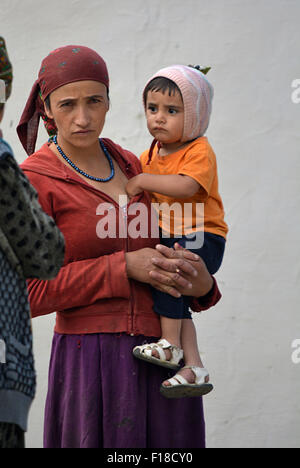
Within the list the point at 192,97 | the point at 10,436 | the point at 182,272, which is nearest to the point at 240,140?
the point at 192,97

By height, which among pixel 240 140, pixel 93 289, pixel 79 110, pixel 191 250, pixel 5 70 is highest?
pixel 240 140

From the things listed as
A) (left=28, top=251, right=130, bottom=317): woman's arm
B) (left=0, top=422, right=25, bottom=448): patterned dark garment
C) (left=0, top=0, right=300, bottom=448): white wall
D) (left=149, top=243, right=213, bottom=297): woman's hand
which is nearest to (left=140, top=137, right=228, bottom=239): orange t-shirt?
(left=149, top=243, right=213, bottom=297): woman's hand

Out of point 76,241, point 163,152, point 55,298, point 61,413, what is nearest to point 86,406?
point 61,413

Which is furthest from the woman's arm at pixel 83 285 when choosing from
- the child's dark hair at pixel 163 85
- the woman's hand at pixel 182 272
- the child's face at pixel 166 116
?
the child's dark hair at pixel 163 85

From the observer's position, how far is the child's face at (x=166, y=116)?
2551mm

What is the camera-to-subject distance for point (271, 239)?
Result: 4113 mm

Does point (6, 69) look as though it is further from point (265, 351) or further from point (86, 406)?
point (265, 351)

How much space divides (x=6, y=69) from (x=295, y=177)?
2.58 meters

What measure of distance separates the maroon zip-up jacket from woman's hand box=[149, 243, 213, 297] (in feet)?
0.32

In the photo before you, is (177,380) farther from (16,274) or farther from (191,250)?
(16,274)

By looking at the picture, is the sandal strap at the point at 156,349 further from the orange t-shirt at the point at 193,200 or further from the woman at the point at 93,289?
the orange t-shirt at the point at 193,200

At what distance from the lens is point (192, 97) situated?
8.38ft

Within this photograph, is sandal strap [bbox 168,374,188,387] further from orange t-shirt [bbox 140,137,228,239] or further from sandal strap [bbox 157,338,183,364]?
orange t-shirt [bbox 140,137,228,239]

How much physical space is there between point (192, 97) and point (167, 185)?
1.12ft
